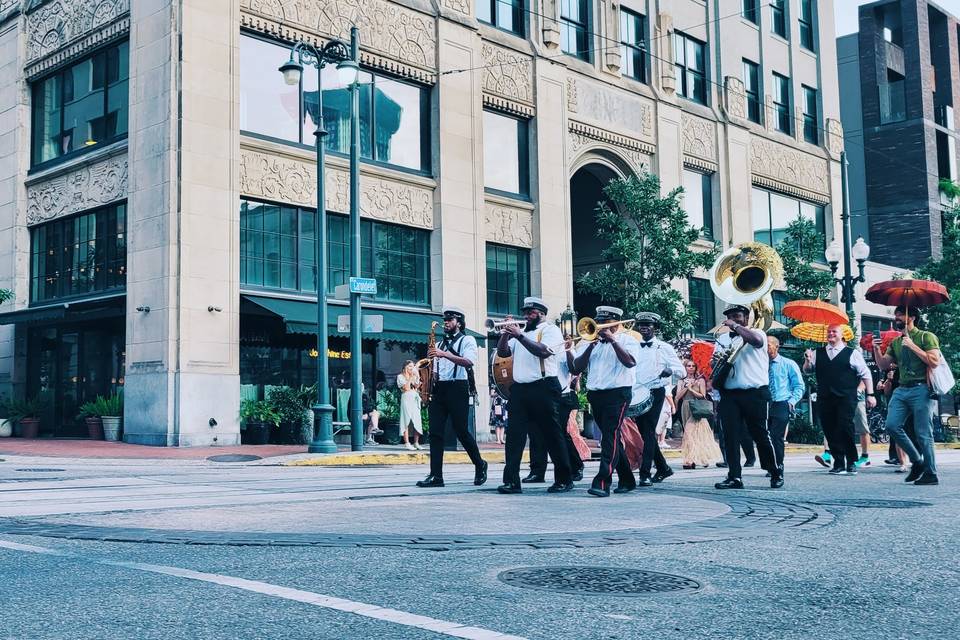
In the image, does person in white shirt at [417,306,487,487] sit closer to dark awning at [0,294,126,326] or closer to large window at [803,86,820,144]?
dark awning at [0,294,126,326]

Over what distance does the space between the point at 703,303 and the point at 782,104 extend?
9718 millimetres

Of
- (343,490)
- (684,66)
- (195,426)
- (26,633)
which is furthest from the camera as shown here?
(684,66)

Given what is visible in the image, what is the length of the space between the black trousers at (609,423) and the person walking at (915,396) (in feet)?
12.2

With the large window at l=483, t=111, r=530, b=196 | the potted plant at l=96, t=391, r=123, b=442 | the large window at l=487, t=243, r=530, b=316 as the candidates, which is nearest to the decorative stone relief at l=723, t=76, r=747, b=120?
the large window at l=483, t=111, r=530, b=196

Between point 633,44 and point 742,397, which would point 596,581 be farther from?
point 633,44

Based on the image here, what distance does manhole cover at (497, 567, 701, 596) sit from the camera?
4.85 metres

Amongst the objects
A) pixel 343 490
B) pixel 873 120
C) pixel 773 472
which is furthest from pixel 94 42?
pixel 873 120

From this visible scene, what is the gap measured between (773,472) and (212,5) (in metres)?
16.2

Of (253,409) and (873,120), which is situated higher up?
(873,120)

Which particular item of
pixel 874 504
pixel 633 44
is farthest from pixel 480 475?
pixel 633 44

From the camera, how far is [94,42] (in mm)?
24078

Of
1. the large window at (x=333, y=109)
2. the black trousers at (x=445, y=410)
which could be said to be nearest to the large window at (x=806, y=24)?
the large window at (x=333, y=109)

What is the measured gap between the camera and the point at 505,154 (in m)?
28.7

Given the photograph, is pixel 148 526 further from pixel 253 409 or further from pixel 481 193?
pixel 481 193
